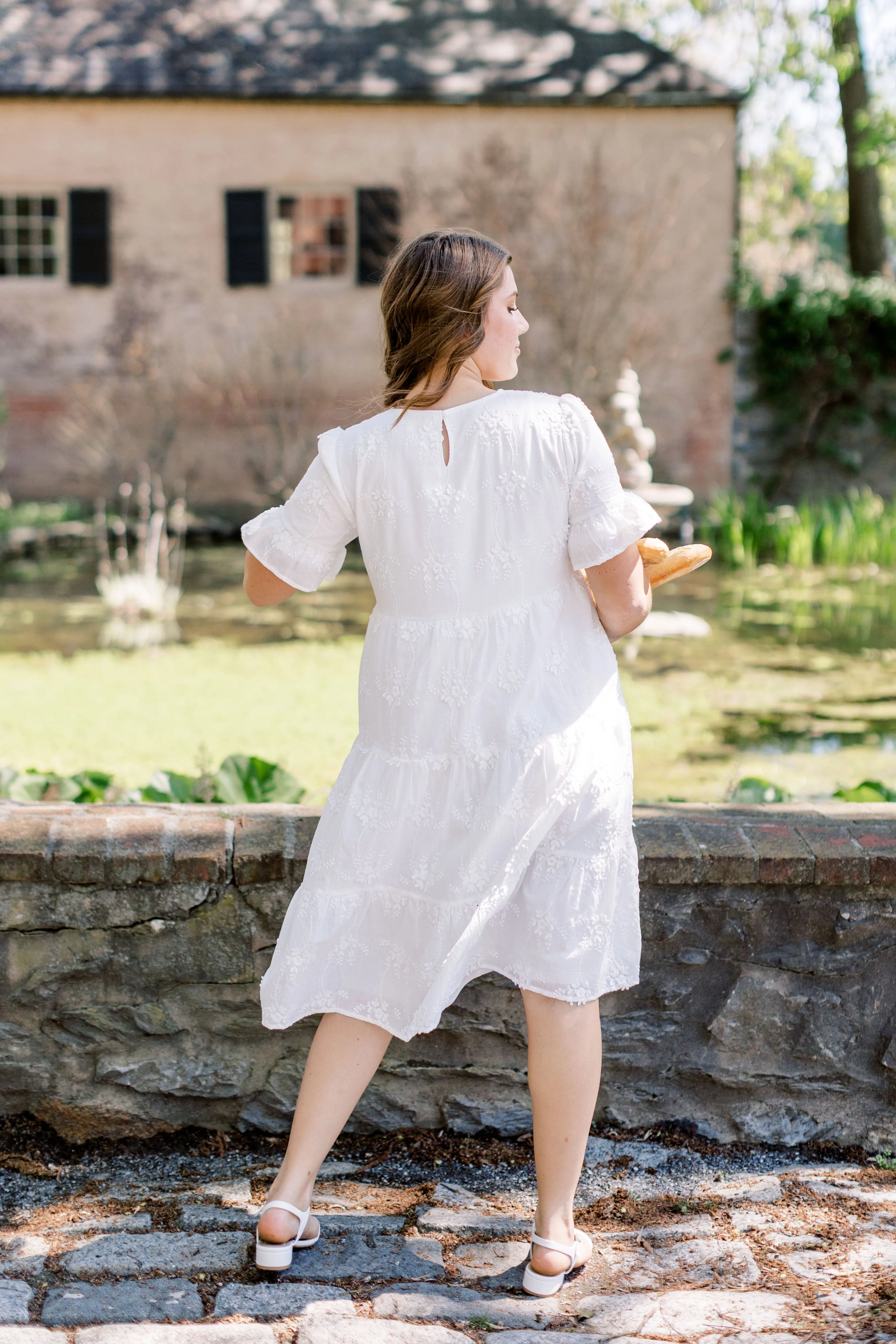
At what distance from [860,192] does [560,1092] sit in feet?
49.7

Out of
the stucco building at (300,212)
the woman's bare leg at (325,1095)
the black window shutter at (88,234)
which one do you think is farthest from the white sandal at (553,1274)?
the black window shutter at (88,234)

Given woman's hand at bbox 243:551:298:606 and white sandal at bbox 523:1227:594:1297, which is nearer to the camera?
white sandal at bbox 523:1227:594:1297

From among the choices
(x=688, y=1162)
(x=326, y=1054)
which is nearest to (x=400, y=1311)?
(x=326, y=1054)

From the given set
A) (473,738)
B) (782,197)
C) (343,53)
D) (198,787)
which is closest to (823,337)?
(343,53)

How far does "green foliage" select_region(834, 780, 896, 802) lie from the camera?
3320 mm

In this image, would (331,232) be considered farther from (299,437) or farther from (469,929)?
(469,929)

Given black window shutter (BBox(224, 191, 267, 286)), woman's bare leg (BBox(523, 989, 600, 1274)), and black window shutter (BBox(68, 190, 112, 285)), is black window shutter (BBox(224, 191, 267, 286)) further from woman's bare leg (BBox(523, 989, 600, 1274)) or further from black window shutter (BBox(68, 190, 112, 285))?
woman's bare leg (BBox(523, 989, 600, 1274))

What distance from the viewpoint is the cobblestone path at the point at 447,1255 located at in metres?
1.84

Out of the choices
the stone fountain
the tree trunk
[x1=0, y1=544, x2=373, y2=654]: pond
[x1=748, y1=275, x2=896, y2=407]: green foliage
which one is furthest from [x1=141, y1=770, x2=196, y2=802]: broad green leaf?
the tree trunk

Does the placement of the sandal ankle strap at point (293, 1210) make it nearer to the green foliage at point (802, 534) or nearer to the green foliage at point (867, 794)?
the green foliage at point (867, 794)

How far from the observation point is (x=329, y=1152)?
2455 mm

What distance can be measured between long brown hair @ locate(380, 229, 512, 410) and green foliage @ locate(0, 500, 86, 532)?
10777 millimetres

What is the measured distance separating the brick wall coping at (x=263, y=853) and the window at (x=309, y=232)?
1361 centimetres

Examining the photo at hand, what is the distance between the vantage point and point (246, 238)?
14992 mm
